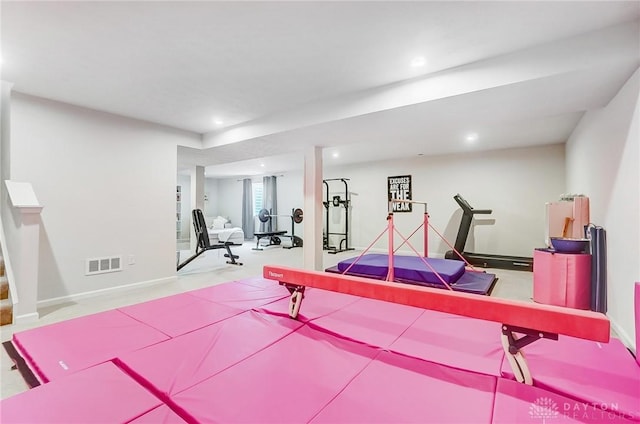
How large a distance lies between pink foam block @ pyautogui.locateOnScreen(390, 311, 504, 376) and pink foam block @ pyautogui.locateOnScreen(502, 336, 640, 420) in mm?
135

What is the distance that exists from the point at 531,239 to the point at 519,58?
491cm

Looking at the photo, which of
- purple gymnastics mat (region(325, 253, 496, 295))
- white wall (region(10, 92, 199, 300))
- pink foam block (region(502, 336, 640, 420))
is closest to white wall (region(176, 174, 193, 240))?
Answer: white wall (region(10, 92, 199, 300))

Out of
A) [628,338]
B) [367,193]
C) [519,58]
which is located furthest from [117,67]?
[367,193]

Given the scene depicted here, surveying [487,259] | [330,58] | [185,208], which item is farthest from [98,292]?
[185,208]

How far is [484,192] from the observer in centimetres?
660

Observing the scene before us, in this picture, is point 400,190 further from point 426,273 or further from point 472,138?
point 426,273

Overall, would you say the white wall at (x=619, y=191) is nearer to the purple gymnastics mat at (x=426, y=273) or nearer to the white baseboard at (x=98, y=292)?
the purple gymnastics mat at (x=426, y=273)

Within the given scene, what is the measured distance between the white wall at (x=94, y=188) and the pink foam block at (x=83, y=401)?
3050 millimetres

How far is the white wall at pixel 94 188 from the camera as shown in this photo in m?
3.53

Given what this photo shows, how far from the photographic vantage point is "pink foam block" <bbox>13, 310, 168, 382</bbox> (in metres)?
1.62

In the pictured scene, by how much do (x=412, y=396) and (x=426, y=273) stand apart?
2936 millimetres

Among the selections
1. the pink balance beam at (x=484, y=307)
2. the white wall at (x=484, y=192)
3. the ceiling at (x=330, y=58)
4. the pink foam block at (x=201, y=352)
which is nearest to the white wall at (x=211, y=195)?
the white wall at (x=484, y=192)

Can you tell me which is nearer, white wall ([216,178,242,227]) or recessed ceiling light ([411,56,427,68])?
recessed ceiling light ([411,56,427,68])

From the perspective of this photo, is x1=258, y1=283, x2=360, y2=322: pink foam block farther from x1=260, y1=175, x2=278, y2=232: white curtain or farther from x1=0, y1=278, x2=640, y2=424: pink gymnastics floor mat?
x1=260, y1=175, x2=278, y2=232: white curtain
